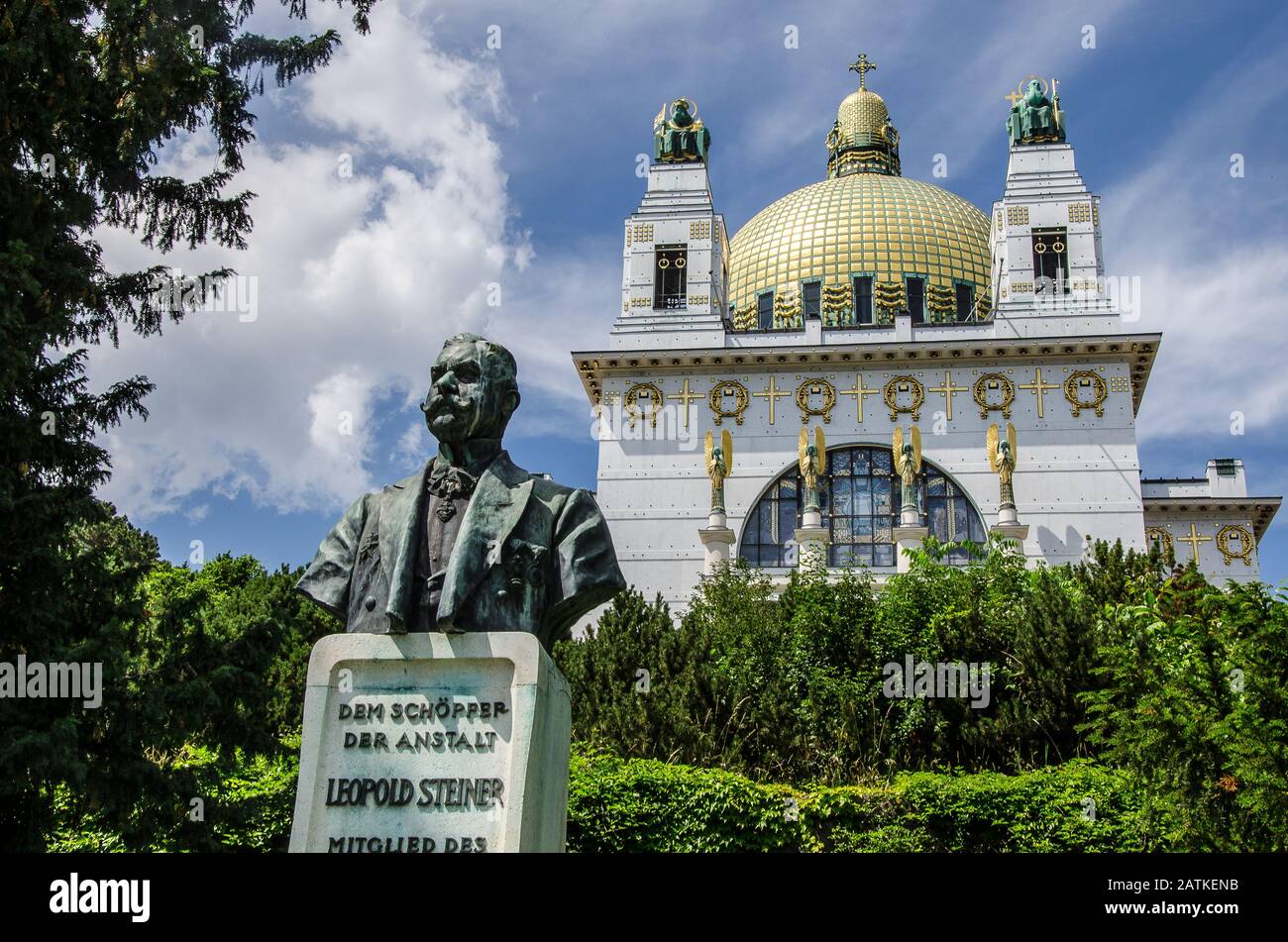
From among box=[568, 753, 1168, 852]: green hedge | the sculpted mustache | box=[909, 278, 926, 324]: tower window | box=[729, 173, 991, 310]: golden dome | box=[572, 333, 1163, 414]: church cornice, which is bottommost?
box=[568, 753, 1168, 852]: green hedge

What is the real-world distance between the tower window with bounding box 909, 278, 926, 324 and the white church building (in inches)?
72.5

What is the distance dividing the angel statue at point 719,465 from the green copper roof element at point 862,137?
25328mm

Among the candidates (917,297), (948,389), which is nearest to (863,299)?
(917,297)

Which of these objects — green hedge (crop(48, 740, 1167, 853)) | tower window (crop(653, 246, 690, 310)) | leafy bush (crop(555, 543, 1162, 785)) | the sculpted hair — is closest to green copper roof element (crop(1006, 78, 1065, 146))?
tower window (crop(653, 246, 690, 310))

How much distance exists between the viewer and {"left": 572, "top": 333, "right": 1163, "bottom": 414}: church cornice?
43.2 meters

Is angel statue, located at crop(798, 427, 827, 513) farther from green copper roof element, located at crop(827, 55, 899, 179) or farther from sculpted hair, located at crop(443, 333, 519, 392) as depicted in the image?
sculpted hair, located at crop(443, 333, 519, 392)

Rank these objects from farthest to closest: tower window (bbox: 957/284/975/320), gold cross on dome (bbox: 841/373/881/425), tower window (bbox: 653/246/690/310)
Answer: tower window (bbox: 957/284/975/320) < tower window (bbox: 653/246/690/310) < gold cross on dome (bbox: 841/373/881/425)

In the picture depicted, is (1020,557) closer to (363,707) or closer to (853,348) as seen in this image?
(853,348)

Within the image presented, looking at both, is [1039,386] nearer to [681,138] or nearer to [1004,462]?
[1004,462]

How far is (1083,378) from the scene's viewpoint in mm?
43500

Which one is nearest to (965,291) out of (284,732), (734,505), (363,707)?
(734,505)

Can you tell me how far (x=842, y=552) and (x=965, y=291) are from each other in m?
15.6

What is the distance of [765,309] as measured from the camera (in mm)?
53719

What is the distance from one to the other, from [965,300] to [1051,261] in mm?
6722
